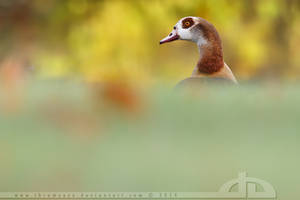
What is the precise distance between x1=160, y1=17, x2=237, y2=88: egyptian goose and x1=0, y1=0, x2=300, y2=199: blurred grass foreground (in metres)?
0.03

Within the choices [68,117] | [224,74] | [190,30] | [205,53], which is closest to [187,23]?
[190,30]

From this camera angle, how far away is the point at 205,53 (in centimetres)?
162

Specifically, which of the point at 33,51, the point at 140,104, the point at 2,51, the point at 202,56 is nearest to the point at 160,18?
the point at 202,56

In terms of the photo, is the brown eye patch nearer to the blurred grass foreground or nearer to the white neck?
the blurred grass foreground

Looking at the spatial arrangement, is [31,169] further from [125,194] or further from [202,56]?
[202,56]

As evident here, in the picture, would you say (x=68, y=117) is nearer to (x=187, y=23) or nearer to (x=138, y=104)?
(x=138, y=104)

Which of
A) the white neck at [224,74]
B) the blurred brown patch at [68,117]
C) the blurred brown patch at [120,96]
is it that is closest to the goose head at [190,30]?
Answer: the white neck at [224,74]

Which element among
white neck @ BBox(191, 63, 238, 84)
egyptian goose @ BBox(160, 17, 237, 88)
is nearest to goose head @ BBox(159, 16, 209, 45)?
egyptian goose @ BBox(160, 17, 237, 88)

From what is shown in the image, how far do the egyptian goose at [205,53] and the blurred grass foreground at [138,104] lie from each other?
32mm

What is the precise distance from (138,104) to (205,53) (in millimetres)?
372

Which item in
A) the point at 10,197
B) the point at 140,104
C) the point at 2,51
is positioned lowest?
the point at 10,197

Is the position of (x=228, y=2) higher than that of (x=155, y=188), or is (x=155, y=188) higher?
(x=228, y=2)

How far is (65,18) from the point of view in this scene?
63.6 inches

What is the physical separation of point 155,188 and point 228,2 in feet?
2.92
